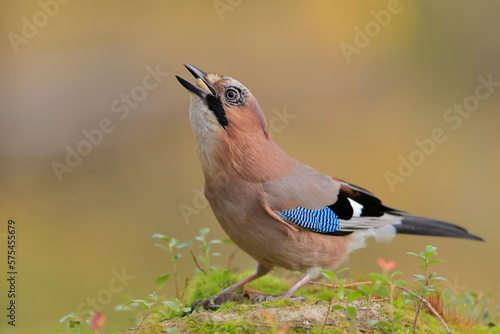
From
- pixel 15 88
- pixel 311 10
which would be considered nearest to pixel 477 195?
pixel 311 10

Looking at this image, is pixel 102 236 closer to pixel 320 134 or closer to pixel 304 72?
pixel 320 134

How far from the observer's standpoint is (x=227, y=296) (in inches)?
175

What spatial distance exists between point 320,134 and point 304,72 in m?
1.48

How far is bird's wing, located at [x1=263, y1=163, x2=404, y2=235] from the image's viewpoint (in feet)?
14.7

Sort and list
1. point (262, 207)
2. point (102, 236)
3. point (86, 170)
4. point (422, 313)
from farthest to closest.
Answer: point (86, 170) → point (102, 236) → point (262, 207) → point (422, 313)

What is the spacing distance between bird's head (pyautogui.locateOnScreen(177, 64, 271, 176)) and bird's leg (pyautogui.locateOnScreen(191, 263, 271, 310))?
0.91 m

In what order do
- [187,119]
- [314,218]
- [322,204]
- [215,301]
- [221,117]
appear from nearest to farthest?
1. [215,301]
2. [221,117]
3. [314,218]
4. [322,204]
5. [187,119]

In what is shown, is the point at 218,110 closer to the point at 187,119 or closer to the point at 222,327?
the point at 222,327

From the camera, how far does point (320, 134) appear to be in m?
11.0

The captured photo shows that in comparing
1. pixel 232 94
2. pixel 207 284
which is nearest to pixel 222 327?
pixel 207 284

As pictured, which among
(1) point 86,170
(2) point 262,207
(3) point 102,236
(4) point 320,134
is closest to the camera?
(2) point 262,207

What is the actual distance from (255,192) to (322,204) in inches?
23.1

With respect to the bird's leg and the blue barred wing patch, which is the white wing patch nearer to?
the blue barred wing patch

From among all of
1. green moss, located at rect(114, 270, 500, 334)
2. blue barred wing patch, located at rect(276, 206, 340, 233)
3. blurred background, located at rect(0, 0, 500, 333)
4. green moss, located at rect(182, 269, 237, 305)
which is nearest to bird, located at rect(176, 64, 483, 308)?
blue barred wing patch, located at rect(276, 206, 340, 233)
